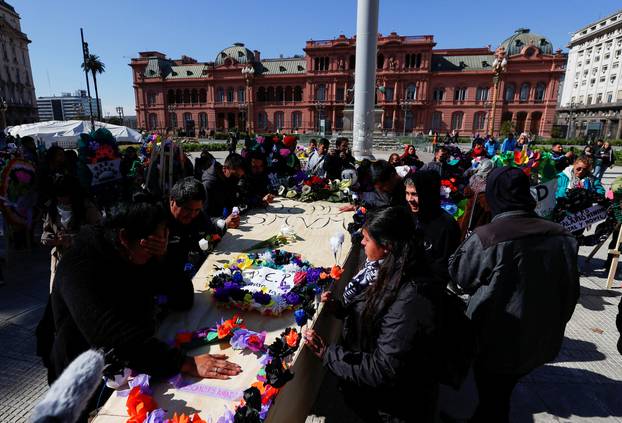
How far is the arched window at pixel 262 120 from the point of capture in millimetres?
50500

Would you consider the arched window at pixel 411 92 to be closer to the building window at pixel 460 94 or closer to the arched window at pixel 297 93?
the building window at pixel 460 94

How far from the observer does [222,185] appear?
3.92 metres

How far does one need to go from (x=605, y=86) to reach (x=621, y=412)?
63.2 meters

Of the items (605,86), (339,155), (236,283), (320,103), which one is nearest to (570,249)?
(236,283)

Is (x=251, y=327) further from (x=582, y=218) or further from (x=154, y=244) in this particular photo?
(x=582, y=218)

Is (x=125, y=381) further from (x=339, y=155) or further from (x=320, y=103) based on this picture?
(x=320, y=103)

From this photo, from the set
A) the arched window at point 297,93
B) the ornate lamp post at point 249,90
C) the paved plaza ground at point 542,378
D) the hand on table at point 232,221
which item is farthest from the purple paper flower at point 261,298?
the arched window at point 297,93

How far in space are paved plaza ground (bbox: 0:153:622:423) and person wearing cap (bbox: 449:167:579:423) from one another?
96cm

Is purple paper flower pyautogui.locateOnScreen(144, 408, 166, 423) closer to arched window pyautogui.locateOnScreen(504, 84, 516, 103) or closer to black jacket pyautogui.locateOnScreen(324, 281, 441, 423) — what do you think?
black jacket pyautogui.locateOnScreen(324, 281, 441, 423)

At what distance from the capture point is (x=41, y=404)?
2.44 ft

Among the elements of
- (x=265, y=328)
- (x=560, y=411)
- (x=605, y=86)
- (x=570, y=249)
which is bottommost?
(x=560, y=411)

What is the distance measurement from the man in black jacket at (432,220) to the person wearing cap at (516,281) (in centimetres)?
42

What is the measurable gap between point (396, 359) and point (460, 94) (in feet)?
161

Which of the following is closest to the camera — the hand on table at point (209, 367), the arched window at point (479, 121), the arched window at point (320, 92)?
the hand on table at point (209, 367)
